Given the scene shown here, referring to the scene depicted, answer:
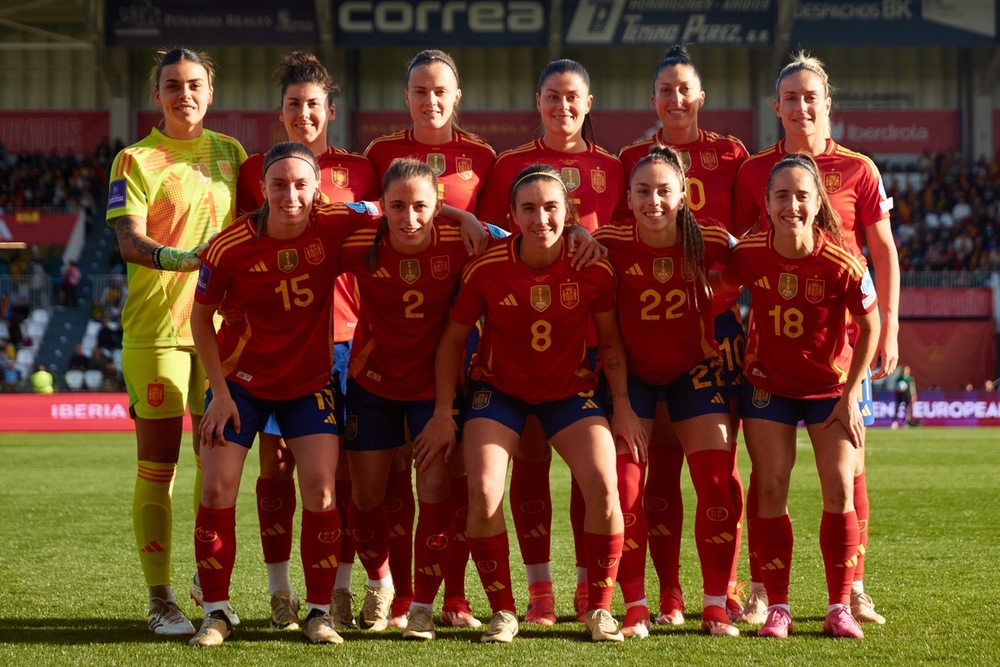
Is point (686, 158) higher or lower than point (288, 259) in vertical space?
higher

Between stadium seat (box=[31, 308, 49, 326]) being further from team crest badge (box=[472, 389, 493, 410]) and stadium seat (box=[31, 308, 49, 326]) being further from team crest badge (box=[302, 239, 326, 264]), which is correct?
team crest badge (box=[472, 389, 493, 410])

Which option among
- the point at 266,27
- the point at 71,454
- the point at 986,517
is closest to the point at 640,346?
the point at 986,517

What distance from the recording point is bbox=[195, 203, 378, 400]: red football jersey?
14.6 ft

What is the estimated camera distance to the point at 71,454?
14461mm

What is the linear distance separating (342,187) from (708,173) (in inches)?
63.5

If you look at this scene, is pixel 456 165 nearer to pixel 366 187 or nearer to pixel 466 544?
pixel 366 187

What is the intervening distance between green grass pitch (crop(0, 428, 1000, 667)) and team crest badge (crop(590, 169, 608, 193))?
72.2 inches

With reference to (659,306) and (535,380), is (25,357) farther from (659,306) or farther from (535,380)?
(659,306)

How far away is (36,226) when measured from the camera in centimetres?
2525

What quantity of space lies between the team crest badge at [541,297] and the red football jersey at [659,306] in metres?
0.32

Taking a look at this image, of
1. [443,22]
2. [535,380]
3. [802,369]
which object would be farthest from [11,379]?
[802,369]

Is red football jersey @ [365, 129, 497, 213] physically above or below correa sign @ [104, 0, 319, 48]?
below

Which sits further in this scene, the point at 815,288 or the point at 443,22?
the point at 443,22

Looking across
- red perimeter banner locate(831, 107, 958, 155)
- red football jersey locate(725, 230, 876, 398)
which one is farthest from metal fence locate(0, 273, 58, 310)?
red football jersey locate(725, 230, 876, 398)
